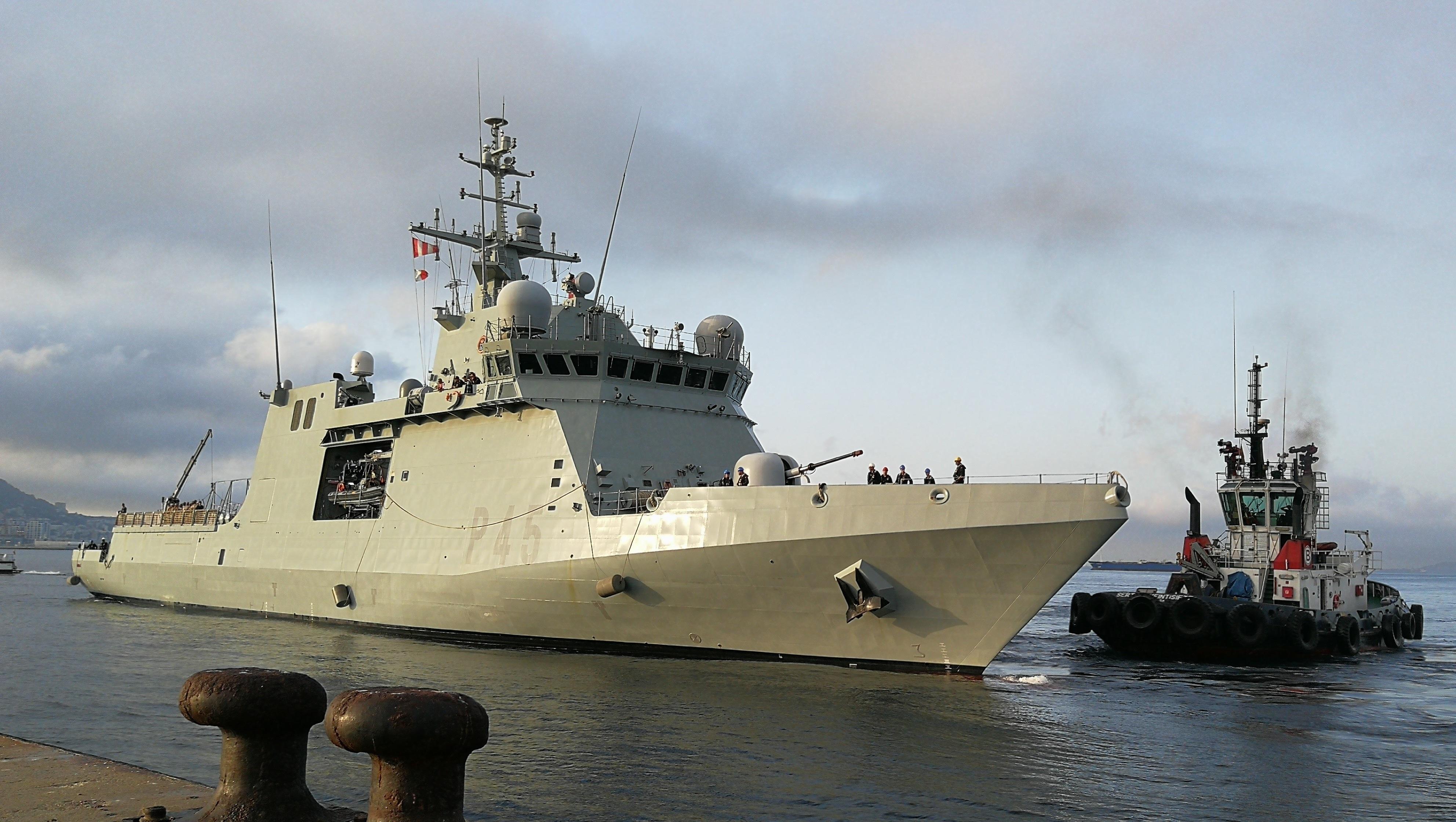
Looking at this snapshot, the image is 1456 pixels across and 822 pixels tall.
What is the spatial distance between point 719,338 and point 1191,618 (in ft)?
43.6

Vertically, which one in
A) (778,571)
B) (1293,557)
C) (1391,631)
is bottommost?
(1391,631)

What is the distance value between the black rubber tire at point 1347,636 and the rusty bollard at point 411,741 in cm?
2656

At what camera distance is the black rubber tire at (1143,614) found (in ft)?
81.7

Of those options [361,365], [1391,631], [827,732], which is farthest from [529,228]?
[1391,631]

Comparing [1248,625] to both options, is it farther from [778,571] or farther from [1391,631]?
[778,571]

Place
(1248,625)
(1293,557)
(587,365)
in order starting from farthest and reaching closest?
(1293,557)
(1248,625)
(587,365)

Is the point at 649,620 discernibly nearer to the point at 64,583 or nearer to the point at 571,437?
the point at 571,437

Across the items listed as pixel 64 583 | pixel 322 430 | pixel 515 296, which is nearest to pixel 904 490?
pixel 515 296

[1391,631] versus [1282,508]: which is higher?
[1282,508]

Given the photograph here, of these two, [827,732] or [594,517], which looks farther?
[594,517]

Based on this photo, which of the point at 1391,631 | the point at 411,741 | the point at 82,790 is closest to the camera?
the point at 411,741

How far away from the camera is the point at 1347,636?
25.5m

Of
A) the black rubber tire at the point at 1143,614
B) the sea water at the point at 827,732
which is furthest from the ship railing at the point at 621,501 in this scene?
the black rubber tire at the point at 1143,614

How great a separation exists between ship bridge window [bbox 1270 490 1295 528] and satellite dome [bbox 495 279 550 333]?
20.5 metres
